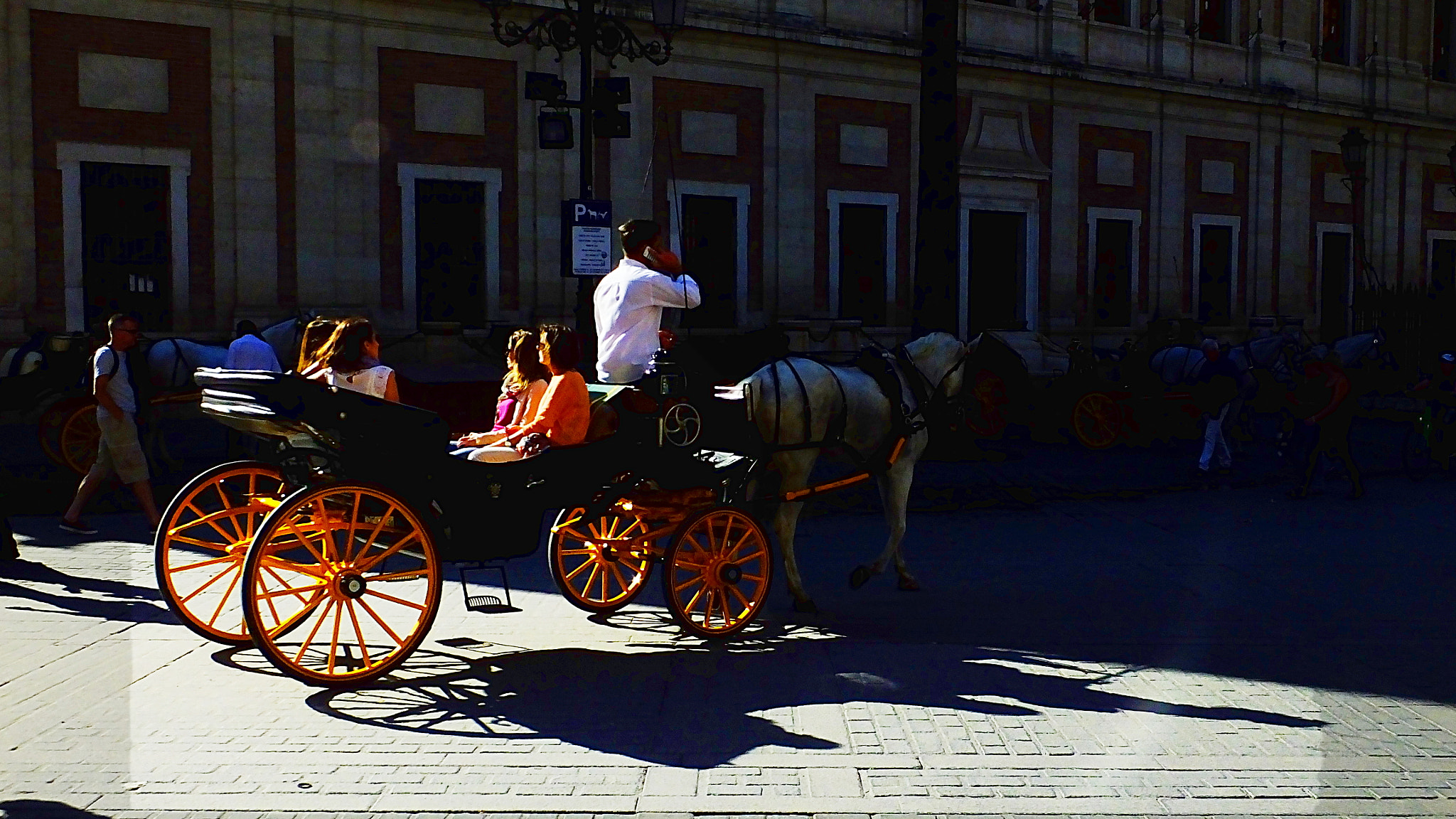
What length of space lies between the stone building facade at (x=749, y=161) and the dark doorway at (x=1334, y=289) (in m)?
0.07

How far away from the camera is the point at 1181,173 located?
95.0 feet

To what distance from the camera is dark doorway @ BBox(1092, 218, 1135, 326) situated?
28.3m

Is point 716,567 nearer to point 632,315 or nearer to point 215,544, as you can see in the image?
point 632,315

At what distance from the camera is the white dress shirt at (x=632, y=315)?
748 centimetres

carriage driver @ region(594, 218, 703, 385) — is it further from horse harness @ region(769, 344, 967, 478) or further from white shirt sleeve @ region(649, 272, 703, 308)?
horse harness @ region(769, 344, 967, 478)

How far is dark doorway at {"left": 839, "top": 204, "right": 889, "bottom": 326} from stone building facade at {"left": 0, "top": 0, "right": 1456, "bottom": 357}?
0.05 meters

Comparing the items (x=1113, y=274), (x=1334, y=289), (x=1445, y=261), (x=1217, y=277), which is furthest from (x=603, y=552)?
(x=1445, y=261)

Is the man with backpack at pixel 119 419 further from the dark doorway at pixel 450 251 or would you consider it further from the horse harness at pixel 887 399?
the dark doorway at pixel 450 251

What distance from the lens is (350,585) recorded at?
6.41 meters

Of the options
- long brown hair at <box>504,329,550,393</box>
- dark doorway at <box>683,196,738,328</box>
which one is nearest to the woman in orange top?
long brown hair at <box>504,329,550,393</box>

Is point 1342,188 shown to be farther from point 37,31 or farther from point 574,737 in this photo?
point 574,737

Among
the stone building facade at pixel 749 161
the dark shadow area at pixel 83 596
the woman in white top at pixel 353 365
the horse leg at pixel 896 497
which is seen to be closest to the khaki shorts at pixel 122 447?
the dark shadow area at pixel 83 596

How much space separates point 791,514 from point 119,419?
5.47m

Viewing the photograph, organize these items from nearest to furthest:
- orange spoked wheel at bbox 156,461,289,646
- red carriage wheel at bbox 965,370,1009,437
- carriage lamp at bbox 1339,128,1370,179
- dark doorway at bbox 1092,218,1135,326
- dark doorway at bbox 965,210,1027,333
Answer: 1. orange spoked wheel at bbox 156,461,289,646
2. red carriage wheel at bbox 965,370,1009,437
3. carriage lamp at bbox 1339,128,1370,179
4. dark doorway at bbox 965,210,1027,333
5. dark doorway at bbox 1092,218,1135,326
